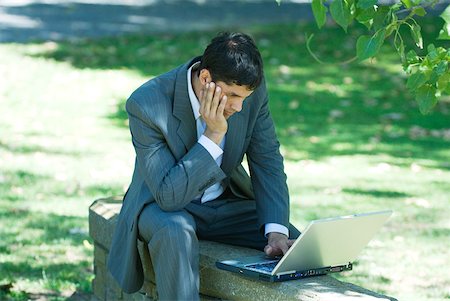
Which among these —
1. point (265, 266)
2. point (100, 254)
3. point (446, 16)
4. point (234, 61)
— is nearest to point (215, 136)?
point (234, 61)

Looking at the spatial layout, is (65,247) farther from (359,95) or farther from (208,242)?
(359,95)

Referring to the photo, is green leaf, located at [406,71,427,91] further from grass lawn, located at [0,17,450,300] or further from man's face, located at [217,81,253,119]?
grass lawn, located at [0,17,450,300]

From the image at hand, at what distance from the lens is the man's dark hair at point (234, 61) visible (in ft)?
13.4

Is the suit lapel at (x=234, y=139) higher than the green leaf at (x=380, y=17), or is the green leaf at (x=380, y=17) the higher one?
the green leaf at (x=380, y=17)

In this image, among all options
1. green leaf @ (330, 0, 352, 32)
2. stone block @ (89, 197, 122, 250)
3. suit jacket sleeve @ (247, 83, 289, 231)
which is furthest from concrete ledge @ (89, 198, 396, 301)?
green leaf @ (330, 0, 352, 32)

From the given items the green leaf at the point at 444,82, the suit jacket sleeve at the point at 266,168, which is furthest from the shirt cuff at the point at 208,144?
the green leaf at the point at 444,82

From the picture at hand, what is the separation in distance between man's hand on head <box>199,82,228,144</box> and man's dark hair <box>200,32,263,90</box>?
51 mm

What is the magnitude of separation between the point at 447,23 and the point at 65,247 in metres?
3.20

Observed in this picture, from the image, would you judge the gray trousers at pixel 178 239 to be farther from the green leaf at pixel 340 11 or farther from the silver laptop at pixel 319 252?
the green leaf at pixel 340 11

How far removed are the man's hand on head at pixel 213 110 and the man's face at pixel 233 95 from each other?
0.08 feet

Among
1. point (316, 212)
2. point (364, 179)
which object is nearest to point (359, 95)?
point (364, 179)

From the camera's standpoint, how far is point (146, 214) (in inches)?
167

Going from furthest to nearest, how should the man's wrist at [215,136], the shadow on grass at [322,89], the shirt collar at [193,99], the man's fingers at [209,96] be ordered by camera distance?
the shadow on grass at [322,89], the shirt collar at [193,99], the man's wrist at [215,136], the man's fingers at [209,96]

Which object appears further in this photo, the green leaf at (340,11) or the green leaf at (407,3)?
the green leaf at (340,11)
